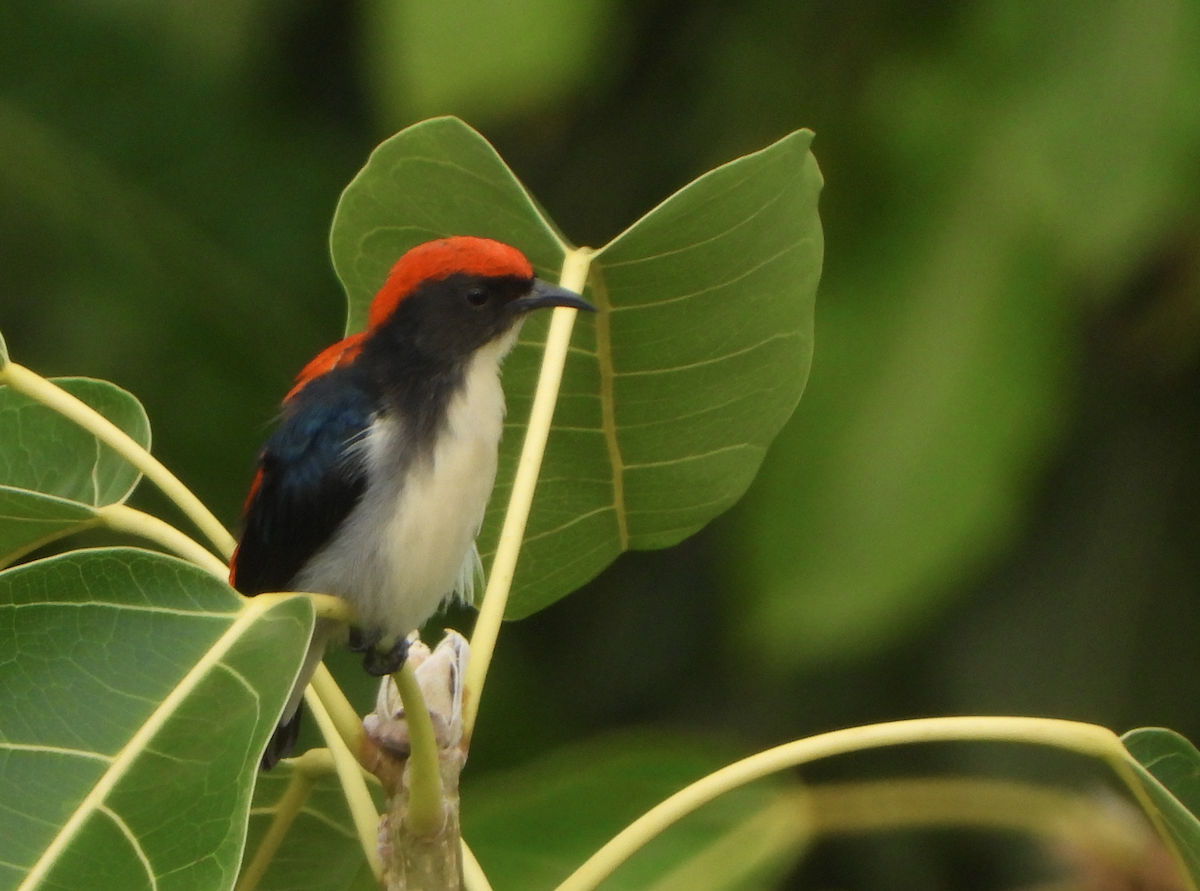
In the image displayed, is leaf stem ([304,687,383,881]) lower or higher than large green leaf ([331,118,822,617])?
lower

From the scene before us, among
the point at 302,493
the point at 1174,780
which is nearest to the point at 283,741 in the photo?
the point at 302,493

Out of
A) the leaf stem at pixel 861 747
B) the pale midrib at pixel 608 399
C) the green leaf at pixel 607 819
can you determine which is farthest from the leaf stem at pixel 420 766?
the green leaf at pixel 607 819

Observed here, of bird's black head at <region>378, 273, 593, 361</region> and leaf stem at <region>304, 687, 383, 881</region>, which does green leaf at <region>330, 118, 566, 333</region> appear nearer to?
bird's black head at <region>378, 273, 593, 361</region>

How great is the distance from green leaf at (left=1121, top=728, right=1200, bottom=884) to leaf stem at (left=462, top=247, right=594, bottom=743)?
0.72 metres

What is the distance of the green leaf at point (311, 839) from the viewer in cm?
211

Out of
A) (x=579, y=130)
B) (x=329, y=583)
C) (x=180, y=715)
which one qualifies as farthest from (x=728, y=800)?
(x=579, y=130)

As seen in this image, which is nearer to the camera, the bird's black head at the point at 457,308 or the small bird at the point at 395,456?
the small bird at the point at 395,456

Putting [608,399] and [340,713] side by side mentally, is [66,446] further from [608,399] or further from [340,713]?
[608,399]

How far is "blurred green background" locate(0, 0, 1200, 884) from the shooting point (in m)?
3.00

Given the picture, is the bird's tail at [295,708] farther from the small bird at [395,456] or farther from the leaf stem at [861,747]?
the leaf stem at [861,747]

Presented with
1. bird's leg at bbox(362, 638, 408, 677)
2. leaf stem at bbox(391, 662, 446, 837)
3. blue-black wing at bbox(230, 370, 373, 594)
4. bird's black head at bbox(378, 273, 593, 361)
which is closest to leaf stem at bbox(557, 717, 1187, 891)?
leaf stem at bbox(391, 662, 446, 837)

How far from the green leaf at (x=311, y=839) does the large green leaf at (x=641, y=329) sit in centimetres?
39

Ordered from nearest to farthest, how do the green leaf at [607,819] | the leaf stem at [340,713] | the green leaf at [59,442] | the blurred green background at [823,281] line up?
the leaf stem at [340,713] → the green leaf at [59,442] → the green leaf at [607,819] → the blurred green background at [823,281]

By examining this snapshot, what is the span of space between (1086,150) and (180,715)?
217 cm
